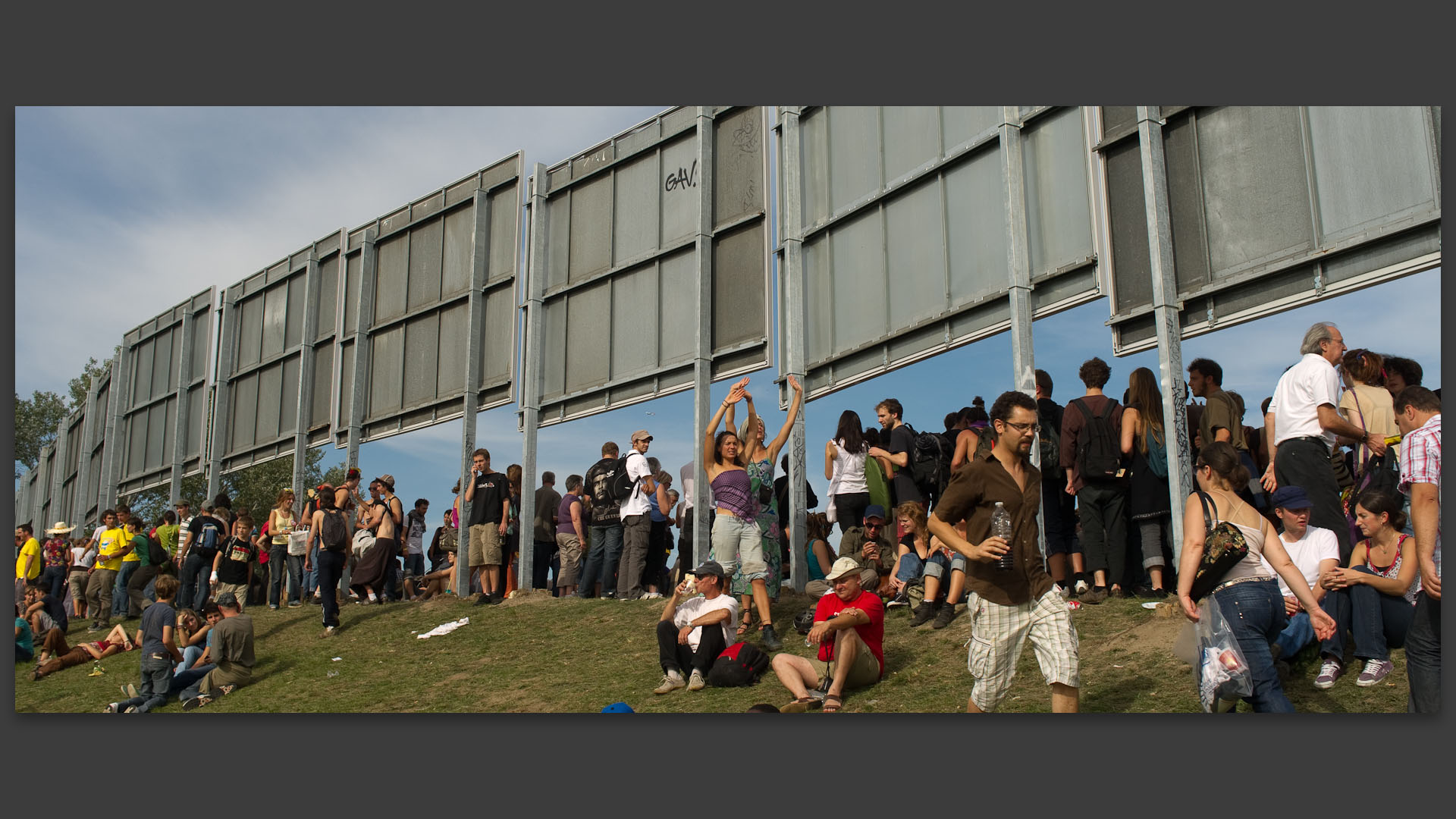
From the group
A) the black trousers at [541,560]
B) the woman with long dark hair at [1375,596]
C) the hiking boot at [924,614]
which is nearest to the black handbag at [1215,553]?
the woman with long dark hair at [1375,596]

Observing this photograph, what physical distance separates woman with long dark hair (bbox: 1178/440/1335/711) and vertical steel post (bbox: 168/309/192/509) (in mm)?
20507

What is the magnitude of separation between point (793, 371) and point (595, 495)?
99.6 inches

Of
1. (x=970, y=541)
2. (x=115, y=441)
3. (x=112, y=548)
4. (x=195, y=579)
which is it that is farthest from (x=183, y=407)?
(x=970, y=541)

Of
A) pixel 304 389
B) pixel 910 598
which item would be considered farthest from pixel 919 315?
pixel 304 389

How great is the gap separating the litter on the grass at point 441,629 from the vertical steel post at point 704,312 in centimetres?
288

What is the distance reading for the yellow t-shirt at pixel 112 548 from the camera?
1683cm

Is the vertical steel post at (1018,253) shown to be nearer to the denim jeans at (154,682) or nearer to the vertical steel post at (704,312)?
the vertical steel post at (704,312)

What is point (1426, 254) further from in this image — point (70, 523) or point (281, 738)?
point (70, 523)

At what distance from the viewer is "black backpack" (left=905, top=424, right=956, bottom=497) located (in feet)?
34.3

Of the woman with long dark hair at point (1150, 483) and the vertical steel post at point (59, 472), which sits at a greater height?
the vertical steel post at point (59, 472)

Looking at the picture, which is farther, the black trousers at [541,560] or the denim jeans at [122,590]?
the denim jeans at [122,590]

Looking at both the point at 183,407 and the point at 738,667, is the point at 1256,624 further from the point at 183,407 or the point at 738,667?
the point at 183,407

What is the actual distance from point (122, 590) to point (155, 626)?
5.52m

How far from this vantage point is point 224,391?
21.2 m
